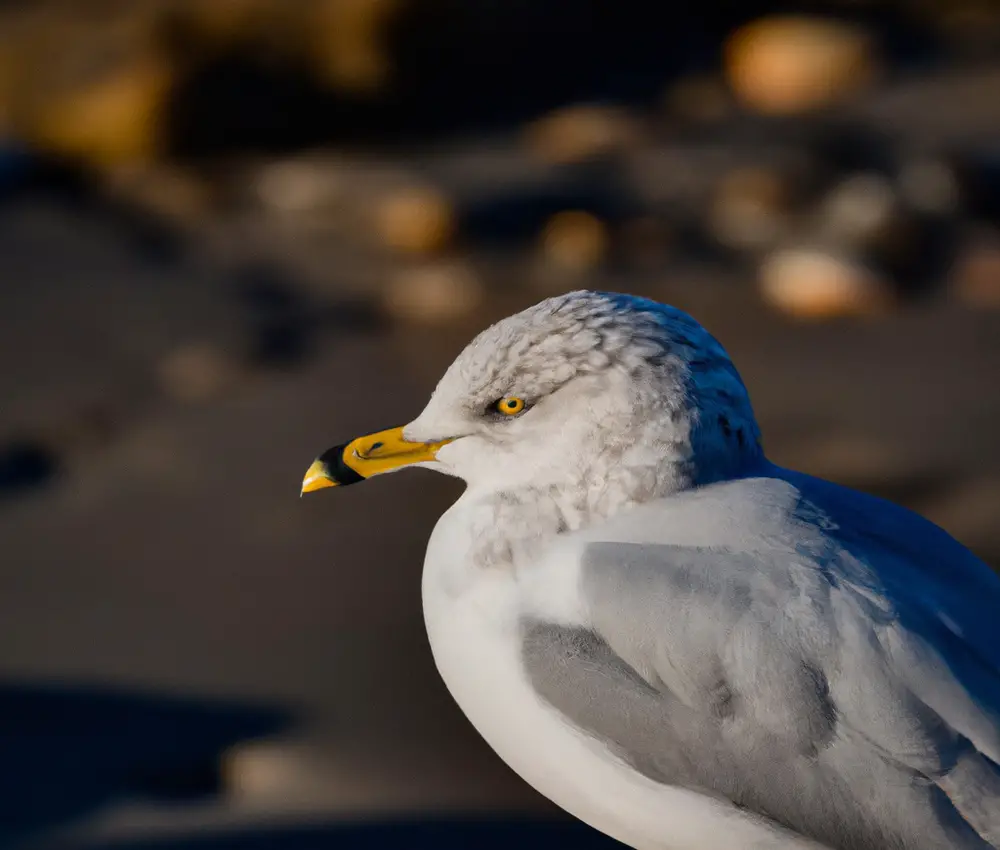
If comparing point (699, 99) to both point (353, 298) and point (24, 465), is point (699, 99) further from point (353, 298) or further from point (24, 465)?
point (24, 465)

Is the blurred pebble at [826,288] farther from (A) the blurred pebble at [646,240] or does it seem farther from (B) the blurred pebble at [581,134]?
(B) the blurred pebble at [581,134]

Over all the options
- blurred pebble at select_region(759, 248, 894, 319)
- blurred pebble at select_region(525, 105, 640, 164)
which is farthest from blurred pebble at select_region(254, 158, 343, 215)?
blurred pebble at select_region(759, 248, 894, 319)

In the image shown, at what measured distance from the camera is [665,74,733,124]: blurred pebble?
5.16 meters

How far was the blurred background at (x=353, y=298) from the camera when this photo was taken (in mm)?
2730

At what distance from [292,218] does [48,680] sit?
2.22 meters

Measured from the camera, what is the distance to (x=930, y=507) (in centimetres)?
328

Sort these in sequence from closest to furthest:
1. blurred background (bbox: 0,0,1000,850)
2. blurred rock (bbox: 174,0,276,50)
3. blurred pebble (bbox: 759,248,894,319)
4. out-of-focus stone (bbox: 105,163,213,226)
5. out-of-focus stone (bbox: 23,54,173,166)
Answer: blurred background (bbox: 0,0,1000,850) → blurred pebble (bbox: 759,248,894,319) → out-of-focus stone (bbox: 105,163,213,226) → out-of-focus stone (bbox: 23,54,173,166) → blurred rock (bbox: 174,0,276,50)

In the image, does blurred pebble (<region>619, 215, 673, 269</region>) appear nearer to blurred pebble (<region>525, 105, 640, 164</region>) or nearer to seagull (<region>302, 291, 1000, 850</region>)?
blurred pebble (<region>525, 105, 640, 164</region>)

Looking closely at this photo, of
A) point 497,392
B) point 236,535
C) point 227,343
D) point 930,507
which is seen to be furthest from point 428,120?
point 497,392

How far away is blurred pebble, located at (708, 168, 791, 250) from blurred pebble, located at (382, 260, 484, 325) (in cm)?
94

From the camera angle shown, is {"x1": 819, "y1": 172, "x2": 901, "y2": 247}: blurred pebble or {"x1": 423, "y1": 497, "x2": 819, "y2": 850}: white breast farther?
{"x1": 819, "y1": 172, "x2": 901, "y2": 247}: blurred pebble

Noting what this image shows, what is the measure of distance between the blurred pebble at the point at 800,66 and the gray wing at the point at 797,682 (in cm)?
362

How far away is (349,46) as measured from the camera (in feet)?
17.0

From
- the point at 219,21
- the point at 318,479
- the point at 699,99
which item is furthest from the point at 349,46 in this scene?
the point at 318,479
